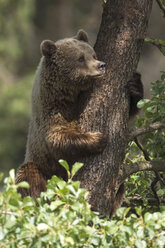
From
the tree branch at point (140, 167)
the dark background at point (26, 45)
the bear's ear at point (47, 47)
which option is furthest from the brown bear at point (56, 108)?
the dark background at point (26, 45)

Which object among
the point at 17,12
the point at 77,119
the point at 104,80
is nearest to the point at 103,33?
the point at 104,80

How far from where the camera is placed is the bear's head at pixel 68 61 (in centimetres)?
491

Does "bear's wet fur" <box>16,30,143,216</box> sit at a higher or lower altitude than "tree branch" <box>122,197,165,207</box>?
higher

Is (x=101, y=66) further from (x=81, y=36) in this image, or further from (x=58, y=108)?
(x=81, y=36)

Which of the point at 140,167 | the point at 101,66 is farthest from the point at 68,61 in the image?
the point at 140,167

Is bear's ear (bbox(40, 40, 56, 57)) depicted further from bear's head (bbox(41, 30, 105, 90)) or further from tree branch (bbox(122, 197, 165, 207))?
tree branch (bbox(122, 197, 165, 207))

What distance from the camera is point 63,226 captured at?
2863mm

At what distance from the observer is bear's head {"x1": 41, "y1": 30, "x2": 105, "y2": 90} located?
4.91m

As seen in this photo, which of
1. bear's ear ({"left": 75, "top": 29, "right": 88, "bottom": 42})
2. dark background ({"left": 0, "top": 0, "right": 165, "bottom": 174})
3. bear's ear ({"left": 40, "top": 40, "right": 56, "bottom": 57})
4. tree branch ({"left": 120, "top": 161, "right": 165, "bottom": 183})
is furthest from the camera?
dark background ({"left": 0, "top": 0, "right": 165, "bottom": 174})

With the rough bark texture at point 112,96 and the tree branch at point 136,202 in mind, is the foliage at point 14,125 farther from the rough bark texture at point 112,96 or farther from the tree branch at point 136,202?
the rough bark texture at point 112,96

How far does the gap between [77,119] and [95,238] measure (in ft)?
5.56

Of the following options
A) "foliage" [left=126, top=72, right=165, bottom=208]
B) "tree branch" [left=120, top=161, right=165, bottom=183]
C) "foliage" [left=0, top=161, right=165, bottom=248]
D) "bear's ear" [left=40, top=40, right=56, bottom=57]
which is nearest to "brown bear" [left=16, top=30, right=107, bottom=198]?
"bear's ear" [left=40, top=40, right=56, bottom=57]

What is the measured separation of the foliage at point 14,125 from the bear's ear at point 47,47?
20425 millimetres

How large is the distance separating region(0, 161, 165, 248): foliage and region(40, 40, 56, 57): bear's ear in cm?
222
